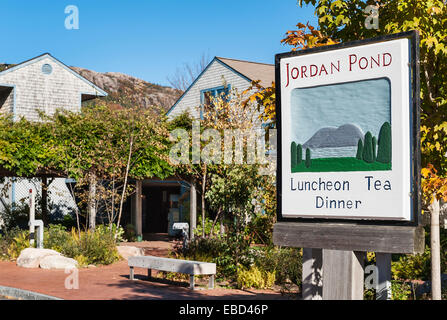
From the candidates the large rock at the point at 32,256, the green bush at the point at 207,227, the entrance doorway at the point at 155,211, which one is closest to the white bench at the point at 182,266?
the large rock at the point at 32,256

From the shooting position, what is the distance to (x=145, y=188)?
2844 centimetres

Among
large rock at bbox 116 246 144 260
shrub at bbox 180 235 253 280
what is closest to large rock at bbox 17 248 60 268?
large rock at bbox 116 246 144 260

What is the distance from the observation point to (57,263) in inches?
544

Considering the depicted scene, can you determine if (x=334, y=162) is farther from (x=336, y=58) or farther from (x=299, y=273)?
(x=299, y=273)

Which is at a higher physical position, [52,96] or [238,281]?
[52,96]

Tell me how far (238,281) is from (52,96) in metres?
19.6

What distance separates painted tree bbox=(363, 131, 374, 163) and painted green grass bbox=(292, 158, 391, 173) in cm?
3

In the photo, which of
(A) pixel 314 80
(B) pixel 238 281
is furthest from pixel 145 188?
(A) pixel 314 80

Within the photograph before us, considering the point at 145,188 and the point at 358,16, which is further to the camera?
the point at 145,188

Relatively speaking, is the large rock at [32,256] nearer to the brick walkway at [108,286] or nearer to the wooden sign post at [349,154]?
the brick walkway at [108,286]

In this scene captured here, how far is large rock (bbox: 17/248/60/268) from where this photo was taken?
14.1m
